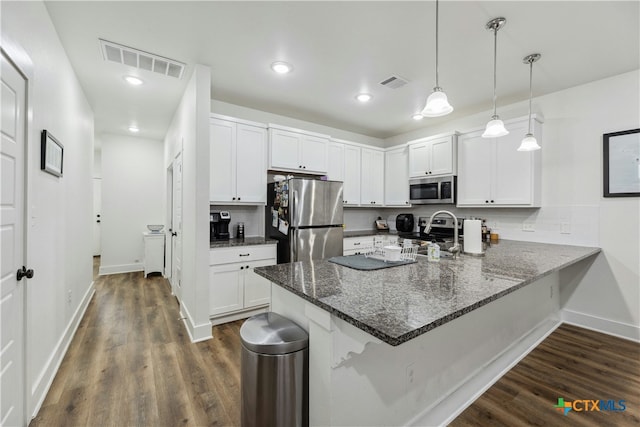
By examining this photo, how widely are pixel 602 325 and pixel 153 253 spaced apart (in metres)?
6.42

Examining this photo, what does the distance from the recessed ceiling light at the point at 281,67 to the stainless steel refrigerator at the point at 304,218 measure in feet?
3.67

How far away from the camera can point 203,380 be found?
206cm

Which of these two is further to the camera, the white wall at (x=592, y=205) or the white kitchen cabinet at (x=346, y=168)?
the white kitchen cabinet at (x=346, y=168)

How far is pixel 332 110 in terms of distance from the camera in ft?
12.6

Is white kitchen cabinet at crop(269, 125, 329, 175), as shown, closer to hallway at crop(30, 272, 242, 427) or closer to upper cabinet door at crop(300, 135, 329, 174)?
upper cabinet door at crop(300, 135, 329, 174)

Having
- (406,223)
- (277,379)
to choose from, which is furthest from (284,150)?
(277,379)

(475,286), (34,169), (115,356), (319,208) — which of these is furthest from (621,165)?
(115,356)

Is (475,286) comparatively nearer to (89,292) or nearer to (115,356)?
(115,356)

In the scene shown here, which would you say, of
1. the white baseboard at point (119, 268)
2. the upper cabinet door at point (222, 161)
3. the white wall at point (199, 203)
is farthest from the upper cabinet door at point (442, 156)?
the white baseboard at point (119, 268)

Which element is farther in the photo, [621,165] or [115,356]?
[621,165]

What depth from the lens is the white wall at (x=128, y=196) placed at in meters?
5.27

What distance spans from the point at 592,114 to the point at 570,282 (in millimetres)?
1842

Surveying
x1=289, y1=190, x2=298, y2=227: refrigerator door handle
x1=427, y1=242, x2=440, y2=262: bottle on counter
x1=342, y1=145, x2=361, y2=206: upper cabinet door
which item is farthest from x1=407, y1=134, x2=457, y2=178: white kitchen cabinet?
x1=427, y1=242, x2=440, y2=262: bottle on counter

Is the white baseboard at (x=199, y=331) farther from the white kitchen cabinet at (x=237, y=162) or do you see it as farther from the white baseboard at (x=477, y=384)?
the white baseboard at (x=477, y=384)
